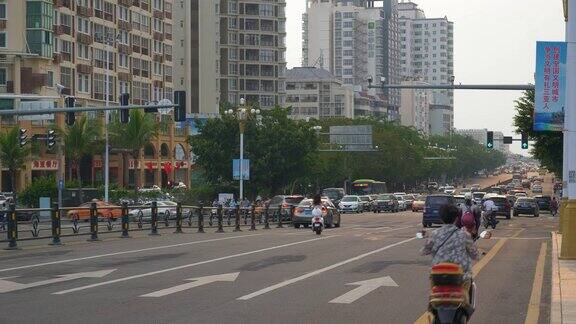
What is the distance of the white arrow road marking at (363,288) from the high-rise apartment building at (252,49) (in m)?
128

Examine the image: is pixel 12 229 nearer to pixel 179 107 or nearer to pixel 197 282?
pixel 179 107

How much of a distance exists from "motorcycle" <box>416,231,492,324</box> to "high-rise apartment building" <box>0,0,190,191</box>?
65166 mm

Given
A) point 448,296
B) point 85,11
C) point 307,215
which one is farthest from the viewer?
point 85,11

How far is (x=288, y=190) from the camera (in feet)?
332

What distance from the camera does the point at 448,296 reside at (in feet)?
39.8

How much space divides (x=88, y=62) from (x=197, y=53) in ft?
120

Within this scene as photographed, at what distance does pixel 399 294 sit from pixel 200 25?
117 m

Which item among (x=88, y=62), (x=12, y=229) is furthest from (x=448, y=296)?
(x=88, y=62)

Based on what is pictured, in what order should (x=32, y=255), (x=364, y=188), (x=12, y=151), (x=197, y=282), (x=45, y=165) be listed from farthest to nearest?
(x=364, y=188), (x=45, y=165), (x=12, y=151), (x=32, y=255), (x=197, y=282)

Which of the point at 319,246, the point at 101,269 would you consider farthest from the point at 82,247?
the point at 101,269

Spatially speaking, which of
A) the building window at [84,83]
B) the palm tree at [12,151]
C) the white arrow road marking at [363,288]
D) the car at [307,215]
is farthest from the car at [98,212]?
the building window at [84,83]

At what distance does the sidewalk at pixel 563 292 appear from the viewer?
15.5 metres

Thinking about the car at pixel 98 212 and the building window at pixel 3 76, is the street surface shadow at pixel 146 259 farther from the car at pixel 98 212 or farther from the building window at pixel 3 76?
the building window at pixel 3 76

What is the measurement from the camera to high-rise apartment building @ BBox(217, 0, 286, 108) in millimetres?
149750
